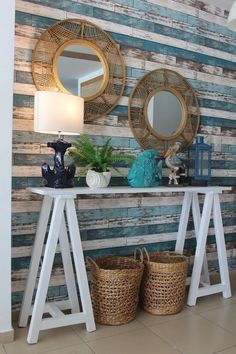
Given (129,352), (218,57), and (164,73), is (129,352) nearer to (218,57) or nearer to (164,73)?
(164,73)

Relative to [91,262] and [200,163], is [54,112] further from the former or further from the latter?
[200,163]

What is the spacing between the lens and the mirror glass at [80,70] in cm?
227

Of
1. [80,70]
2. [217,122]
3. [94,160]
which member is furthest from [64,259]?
[217,122]

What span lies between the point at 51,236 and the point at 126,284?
0.61 meters

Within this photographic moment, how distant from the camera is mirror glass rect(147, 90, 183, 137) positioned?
2663 mm

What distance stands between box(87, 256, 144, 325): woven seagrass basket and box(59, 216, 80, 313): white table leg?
0.41 feet

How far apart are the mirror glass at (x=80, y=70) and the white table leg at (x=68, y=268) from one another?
93 centimetres

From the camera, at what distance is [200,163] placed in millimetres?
2662

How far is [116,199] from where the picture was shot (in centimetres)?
254

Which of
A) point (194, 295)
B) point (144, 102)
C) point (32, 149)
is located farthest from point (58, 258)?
point (144, 102)

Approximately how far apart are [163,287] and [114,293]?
375 mm

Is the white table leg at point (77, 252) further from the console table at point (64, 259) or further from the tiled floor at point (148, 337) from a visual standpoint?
the tiled floor at point (148, 337)

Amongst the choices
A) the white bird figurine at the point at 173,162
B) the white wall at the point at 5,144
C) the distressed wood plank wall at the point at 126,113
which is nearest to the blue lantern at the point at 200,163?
the white bird figurine at the point at 173,162

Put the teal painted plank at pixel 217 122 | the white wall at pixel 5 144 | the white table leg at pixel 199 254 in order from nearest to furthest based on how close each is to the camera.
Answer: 1. the white wall at pixel 5 144
2. the white table leg at pixel 199 254
3. the teal painted plank at pixel 217 122
